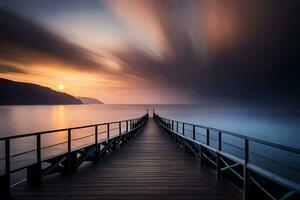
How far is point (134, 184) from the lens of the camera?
19.8 feet

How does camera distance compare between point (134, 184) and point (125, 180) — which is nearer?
point (134, 184)

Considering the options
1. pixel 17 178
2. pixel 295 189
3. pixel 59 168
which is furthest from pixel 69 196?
pixel 17 178

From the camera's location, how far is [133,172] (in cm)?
729

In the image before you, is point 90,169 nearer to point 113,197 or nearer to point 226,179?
point 113,197

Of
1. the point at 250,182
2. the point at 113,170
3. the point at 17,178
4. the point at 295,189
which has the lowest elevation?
the point at 17,178

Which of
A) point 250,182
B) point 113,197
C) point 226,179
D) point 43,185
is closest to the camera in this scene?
point 250,182

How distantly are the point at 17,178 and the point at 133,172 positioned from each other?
1367cm

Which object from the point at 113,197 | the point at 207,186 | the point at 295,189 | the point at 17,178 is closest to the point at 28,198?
the point at 113,197

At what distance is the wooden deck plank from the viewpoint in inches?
204

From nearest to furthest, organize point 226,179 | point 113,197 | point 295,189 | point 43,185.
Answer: point 295,189
point 113,197
point 43,185
point 226,179

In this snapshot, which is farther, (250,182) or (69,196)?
(69,196)

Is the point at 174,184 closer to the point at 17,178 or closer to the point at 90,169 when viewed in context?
the point at 90,169

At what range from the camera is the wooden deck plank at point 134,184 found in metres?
5.18

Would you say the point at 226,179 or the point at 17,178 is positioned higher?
the point at 226,179
